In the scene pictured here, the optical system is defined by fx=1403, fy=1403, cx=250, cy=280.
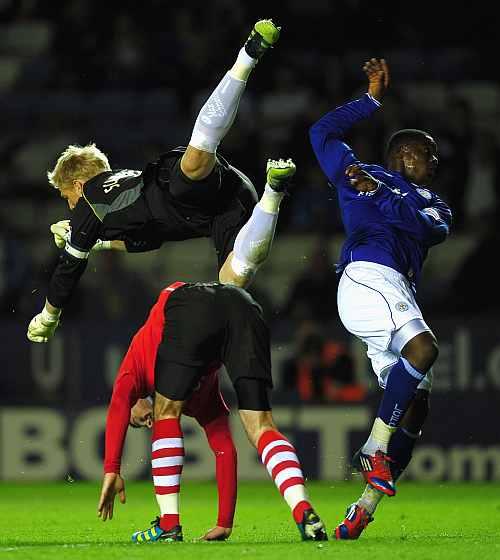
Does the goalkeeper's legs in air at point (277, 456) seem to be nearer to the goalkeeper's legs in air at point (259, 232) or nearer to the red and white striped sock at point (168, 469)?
the red and white striped sock at point (168, 469)

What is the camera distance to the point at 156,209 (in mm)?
7168

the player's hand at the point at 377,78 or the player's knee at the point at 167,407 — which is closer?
the player's knee at the point at 167,407

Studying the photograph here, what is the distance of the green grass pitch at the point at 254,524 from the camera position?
18.1 ft

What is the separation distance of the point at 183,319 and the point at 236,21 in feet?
31.7

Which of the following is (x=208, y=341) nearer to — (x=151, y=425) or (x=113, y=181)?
(x=151, y=425)

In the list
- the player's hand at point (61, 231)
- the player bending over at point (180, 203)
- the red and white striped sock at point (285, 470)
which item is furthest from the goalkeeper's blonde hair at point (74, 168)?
the red and white striped sock at point (285, 470)

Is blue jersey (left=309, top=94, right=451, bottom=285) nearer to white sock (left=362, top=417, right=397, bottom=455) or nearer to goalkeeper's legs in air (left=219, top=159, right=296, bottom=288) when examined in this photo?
goalkeeper's legs in air (left=219, top=159, right=296, bottom=288)

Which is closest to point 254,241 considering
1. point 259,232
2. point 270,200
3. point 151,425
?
point 259,232

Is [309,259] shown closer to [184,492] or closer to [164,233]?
→ [184,492]

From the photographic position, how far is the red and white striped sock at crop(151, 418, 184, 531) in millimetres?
6188

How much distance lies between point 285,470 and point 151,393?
1.00m

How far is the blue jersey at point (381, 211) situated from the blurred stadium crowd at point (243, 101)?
5621 millimetres

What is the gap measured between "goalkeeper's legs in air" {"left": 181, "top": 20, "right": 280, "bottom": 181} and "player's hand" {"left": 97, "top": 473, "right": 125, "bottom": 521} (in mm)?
1620

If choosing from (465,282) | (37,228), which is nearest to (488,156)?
(465,282)
